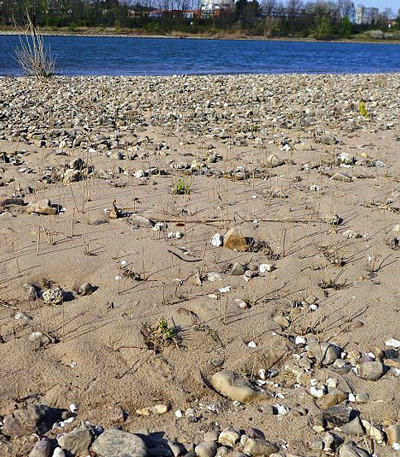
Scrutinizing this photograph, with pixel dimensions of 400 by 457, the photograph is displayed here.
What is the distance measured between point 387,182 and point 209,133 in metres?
2.98

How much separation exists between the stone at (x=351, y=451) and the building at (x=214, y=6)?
93.7 m

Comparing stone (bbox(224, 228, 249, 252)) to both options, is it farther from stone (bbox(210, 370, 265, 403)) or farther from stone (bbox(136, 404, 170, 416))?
stone (bbox(136, 404, 170, 416))

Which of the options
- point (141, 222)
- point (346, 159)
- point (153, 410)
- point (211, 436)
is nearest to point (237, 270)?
point (141, 222)

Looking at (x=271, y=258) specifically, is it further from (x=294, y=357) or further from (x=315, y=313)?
(x=294, y=357)

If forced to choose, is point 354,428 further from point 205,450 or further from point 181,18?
point 181,18

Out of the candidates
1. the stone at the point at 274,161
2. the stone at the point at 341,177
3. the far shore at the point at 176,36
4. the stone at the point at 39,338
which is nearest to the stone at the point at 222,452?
the stone at the point at 39,338

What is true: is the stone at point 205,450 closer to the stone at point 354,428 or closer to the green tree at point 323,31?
the stone at point 354,428

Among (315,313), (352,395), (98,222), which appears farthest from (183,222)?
(352,395)

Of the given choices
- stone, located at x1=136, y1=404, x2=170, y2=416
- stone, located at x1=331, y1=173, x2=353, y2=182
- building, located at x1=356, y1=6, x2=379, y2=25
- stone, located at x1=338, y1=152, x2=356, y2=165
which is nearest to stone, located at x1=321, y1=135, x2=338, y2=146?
stone, located at x1=338, y1=152, x2=356, y2=165

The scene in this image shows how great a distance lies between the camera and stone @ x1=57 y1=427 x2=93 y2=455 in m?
2.28

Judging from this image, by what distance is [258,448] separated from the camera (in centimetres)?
231

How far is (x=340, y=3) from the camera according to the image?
108688 mm

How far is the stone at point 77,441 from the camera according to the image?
2.28m

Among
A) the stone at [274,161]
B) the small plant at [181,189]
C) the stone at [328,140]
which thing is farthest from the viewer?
the stone at [328,140]
